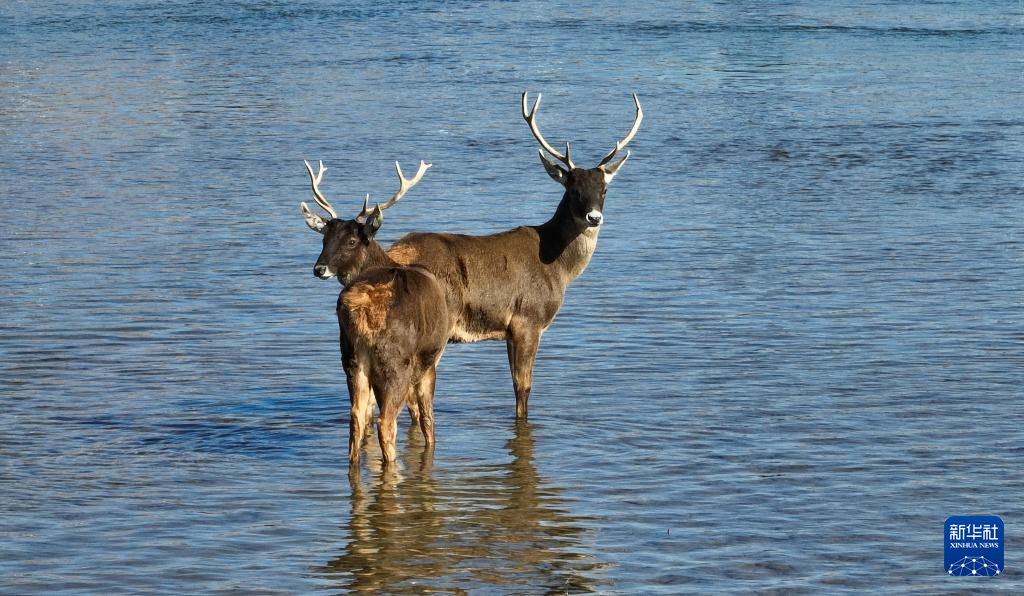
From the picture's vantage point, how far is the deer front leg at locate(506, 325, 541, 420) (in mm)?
12070

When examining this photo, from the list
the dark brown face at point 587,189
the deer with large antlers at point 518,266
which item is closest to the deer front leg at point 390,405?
the deer with large antlers at point 518,266

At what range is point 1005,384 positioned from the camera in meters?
12.9

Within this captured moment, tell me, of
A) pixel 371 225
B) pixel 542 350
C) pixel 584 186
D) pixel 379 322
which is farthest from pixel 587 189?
pixel 379 322

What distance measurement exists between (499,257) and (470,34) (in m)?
33.6

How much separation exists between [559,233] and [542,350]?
70.3 inches

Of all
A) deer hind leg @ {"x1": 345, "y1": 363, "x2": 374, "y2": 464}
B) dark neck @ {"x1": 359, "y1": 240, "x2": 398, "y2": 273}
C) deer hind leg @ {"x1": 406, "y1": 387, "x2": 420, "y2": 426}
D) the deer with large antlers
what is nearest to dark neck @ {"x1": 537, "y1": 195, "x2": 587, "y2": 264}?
the deer with large antlers

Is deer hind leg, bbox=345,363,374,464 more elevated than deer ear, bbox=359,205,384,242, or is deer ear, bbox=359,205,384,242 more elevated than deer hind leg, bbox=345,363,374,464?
deer ear, bbox=359,205,384,242

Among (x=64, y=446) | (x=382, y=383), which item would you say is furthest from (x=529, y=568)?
(x=64, y=446)

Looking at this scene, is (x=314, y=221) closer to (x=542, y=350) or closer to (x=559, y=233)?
(x=559, y=233)

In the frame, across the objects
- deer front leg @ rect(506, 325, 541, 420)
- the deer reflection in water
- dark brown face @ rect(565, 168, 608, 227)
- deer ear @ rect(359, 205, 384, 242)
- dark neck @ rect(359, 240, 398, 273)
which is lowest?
the deer reflection in water

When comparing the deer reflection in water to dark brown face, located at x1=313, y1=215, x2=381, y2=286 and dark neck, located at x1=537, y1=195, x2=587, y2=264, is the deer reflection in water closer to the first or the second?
dark brown face, located at x1=313, y1=215, x2=381, y2=286

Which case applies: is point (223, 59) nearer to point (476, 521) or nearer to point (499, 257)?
point (499, 257)

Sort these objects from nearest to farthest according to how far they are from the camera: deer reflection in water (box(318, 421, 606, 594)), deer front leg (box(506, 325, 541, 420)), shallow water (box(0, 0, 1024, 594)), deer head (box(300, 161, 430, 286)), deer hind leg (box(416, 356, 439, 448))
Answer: deer reflection in water (box(318, 421, 606, 594)) < shallow water (box(0, 0, 1024, 594)) < deer head (box(300, 161, 430, 286)) < deer hind leg (box(416, 356, 439, 448)) < deer front leg (box(506, 325, 541, 420))

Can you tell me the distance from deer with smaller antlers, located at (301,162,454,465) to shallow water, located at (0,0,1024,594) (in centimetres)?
53
